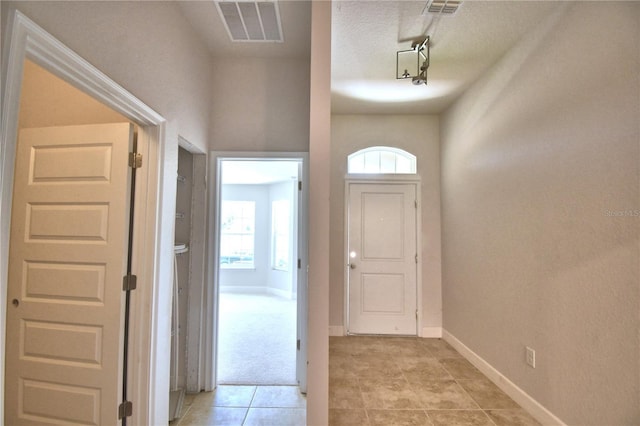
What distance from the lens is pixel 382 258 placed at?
363 centimetres

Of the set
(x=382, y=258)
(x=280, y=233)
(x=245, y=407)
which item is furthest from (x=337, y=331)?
(x=280, y=233)

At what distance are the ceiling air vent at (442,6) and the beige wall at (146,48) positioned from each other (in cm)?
174

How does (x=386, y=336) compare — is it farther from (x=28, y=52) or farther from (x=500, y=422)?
(x=28, y=52)

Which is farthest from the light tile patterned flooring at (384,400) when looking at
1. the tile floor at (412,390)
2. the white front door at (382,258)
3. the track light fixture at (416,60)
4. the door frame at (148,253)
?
the track light fixture at (416,60)

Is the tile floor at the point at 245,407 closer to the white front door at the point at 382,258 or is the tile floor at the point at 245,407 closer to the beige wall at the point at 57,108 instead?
the white front door at the point at 382,258

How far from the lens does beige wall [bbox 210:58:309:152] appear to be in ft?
8.00

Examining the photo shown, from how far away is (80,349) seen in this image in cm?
155

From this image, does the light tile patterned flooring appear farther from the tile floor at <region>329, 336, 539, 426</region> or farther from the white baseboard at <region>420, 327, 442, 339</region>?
the white baseboard at <region>420, 327, 442, 339</region>

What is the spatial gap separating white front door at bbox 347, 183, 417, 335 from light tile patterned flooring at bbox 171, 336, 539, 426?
68cm

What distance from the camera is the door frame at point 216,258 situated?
2.34 meters

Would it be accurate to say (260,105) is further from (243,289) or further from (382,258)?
(243,289)

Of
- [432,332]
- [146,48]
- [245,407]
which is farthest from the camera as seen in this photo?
[432,332]

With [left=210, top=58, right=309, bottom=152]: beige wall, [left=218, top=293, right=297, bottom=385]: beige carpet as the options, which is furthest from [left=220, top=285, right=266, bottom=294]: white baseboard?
[left=210, top=58, right=309, bottom=152]: beige wall

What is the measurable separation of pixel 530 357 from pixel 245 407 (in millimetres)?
2221
